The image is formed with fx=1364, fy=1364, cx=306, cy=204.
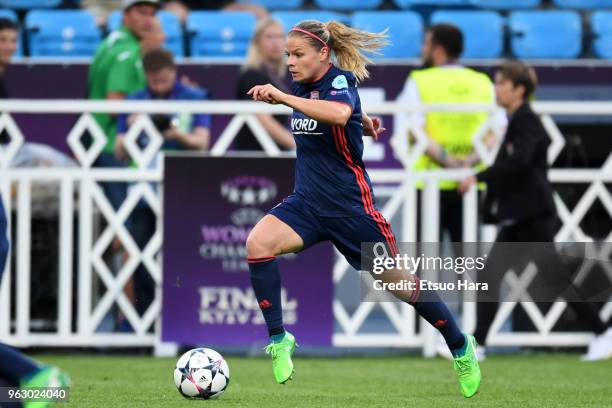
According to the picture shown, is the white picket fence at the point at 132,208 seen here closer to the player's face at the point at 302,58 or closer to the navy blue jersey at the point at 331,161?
the navy blue jersey at the point at 331,161

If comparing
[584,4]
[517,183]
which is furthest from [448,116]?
[584,4]

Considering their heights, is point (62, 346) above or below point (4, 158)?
below

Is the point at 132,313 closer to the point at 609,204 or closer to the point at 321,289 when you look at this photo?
the point at 321,289

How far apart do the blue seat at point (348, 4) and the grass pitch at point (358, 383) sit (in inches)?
221

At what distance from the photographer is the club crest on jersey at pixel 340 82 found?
→ 23.2 feet

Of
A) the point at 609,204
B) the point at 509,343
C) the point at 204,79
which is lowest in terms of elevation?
the point at 509,343

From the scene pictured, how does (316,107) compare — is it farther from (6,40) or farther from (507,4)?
(507,4)

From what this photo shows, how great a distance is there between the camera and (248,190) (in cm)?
1018

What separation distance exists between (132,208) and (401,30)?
471 centimetres

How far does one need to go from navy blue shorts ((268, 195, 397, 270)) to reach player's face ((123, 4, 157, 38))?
444 cm

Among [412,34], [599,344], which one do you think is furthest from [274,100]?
[412,34]

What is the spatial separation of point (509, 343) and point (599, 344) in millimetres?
751

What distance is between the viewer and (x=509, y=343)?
1059 cm

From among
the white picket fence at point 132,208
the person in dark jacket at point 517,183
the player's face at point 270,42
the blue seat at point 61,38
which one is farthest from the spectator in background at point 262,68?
the blue seat at point 61,38
